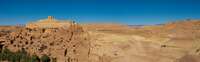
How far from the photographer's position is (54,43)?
4200cm

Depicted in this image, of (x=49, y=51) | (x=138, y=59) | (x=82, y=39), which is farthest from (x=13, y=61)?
(x=138, y=59)

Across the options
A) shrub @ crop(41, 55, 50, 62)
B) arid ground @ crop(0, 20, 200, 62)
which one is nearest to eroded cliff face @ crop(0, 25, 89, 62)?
→ arid ground @ crop(0, 20, 200, 62)

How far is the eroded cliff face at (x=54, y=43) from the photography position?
36938mm

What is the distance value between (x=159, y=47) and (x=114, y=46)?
4973mm

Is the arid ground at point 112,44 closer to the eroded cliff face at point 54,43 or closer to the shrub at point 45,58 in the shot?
the eroded cliff face at point 54,43

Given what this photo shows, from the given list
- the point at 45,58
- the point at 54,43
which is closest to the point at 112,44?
the point at 45,58

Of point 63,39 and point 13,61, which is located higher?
point 63,39

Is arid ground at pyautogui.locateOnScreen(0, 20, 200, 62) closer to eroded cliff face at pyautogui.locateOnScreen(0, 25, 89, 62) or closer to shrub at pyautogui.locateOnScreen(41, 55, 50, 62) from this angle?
eroded cliff face at pyautogui.locateOnScreen(0, 25, 89, 62)

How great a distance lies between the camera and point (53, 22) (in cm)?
9038

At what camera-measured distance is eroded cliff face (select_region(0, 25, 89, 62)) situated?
3694cm

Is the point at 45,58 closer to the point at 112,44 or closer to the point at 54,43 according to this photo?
the point at 54,43

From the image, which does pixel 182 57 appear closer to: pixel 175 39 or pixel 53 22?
pixel 175 39

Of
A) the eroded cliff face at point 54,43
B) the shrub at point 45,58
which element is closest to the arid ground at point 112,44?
the eroded cliff face at point 54,43

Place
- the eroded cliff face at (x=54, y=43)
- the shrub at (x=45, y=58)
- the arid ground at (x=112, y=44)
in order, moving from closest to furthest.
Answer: the arid ground at (x=112, y=44)
the eroded cliff face at (x=54, y=43)
the shrub at (x=45, y=58)
